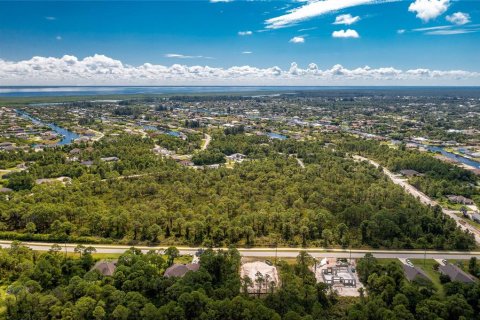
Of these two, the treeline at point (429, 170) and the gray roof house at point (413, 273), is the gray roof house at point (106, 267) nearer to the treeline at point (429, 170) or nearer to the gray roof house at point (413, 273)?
the gray roof house at point (413, 273)

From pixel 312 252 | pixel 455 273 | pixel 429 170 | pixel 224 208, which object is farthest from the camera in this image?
pixel 429 170

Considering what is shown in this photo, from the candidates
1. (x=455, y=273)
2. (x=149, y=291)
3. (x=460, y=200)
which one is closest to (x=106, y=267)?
(x=149, y=291)

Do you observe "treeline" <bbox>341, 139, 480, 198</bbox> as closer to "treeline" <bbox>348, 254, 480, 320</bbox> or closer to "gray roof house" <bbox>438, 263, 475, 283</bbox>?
"gray roof house" <bbox>438, 263, 475, 283</bbox>

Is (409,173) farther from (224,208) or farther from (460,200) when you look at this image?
(224,208)

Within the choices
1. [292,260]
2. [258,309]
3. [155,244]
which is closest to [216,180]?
[155,244]

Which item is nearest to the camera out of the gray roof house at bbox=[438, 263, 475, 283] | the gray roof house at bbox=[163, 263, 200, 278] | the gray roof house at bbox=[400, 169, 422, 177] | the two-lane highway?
the gray roof house at bbox=[163, 263, 200, 278]

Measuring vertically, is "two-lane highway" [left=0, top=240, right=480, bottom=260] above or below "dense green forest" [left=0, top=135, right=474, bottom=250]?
below

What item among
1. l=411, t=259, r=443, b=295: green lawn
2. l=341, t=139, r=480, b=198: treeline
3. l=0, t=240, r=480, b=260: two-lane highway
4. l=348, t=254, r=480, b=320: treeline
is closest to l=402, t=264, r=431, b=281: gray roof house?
l=411, t=259, r=443, b=295: green lawn
